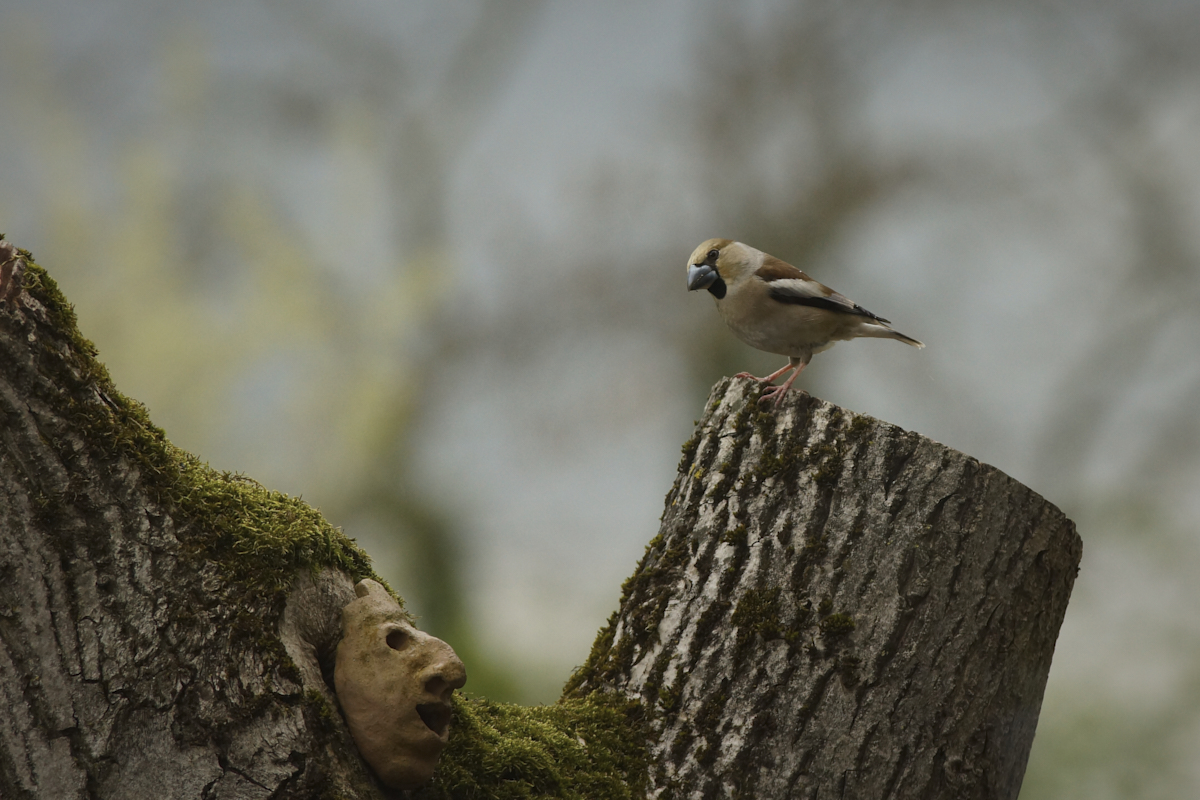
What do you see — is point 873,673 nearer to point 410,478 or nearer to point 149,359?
point 410,478

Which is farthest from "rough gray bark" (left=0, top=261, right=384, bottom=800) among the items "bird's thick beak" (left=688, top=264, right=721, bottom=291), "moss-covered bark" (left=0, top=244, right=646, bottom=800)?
"bird's thick beak" (left=688, top=264, right=721, bottom=291)

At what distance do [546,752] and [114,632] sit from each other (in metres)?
1.05

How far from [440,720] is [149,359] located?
734 cm

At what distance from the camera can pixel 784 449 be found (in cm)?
257

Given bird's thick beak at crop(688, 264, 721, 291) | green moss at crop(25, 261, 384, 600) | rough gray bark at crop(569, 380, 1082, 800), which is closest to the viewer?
green moss at crop(25, 261, 384, 600)

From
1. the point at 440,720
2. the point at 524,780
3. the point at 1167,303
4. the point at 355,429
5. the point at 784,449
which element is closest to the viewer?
the point at 440,720

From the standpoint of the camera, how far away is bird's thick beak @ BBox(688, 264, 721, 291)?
3674mm

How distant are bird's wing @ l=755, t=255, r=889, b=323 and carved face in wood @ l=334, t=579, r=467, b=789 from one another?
2.15 metres

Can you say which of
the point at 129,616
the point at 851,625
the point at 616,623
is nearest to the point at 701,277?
the point at 616,623

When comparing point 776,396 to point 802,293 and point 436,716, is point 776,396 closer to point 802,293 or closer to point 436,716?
point 802,293

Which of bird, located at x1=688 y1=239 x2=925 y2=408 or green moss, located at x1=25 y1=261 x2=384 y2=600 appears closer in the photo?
green moss, located at x1=25 y1=261 x2=384 y2=600

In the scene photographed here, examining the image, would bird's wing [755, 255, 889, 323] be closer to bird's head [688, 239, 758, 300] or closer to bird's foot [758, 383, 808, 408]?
bird's head [688, 239, 758, 300]

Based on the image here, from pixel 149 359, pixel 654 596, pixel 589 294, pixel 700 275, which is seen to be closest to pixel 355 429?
pixel 149 359

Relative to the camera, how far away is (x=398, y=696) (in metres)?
1.92
